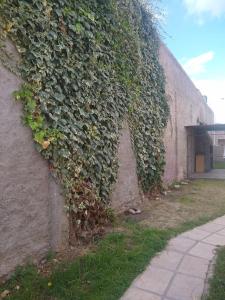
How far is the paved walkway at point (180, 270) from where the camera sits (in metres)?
3.37

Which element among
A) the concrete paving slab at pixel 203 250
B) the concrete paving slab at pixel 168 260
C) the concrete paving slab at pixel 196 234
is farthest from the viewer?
the concrete paving slab at pixel 196 234

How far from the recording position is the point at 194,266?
4066mm

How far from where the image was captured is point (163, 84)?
9219 millimetres

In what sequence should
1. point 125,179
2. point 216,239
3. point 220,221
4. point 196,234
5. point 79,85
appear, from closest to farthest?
point 79,85 → point 216,239 → point 196,234 → point 220,221 → point 125,179

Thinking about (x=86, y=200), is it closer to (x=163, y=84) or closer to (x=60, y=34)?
(x=60, y=34)

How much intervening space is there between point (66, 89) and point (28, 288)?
2.50m

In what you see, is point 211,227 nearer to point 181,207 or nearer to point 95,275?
point 181,207

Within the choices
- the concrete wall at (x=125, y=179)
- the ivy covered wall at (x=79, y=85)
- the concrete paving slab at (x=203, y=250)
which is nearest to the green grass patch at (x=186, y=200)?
the concrete wall at (x=125, y=179)

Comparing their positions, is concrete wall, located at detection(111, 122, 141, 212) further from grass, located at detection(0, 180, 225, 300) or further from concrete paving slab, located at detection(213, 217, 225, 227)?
concrete paving slab, located at detection(213, 217, 225, 227)

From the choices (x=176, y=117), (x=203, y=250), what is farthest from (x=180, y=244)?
(x=176, y=117)

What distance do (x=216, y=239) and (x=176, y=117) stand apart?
6.58 meters

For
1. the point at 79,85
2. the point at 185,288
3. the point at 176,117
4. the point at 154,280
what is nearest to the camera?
the point at 185,288

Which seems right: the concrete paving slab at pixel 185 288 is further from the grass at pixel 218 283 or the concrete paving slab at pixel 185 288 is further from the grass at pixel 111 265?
the grass at pixel 111 265

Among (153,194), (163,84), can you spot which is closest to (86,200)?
(153,194)
